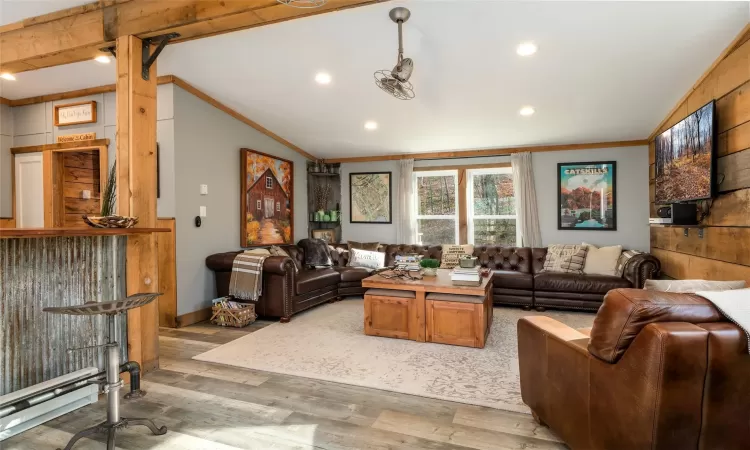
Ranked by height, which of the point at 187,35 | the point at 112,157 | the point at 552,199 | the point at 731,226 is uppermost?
the point at 187,35

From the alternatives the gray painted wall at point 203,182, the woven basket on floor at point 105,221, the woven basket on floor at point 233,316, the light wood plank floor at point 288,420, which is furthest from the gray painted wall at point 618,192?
Result: the woven basket on floor at point 105,221

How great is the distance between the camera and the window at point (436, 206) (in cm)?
626

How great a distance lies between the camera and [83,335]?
239 centimetres

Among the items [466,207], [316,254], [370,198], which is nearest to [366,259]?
[316,254]

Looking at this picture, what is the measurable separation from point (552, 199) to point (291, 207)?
13.1ft

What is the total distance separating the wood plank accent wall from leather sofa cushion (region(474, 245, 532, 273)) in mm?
1901

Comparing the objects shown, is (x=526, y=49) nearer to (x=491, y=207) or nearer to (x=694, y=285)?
(x=694, y=285)

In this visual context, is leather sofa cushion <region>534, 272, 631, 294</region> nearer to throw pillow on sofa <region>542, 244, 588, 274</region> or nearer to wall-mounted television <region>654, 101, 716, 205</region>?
throw pillow on sofa <region>542, 244, 588, 274</region>

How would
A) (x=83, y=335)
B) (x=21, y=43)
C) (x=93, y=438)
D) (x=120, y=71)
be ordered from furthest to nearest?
(x=21, y=43)
(x=120, y=71)
(x=83, y=335)
(x=93, y=438)

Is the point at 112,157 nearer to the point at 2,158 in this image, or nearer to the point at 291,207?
the point at 2,158

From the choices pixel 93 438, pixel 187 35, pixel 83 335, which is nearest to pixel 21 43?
pixel 187 35

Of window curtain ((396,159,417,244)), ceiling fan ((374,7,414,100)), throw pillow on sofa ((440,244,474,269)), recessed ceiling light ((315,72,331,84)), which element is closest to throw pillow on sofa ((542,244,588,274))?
throw pillow on sofa ((440,244,474,269))

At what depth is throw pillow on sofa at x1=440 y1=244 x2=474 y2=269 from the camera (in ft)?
17.8

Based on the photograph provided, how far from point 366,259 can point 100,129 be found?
12.4 feet
